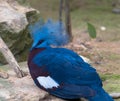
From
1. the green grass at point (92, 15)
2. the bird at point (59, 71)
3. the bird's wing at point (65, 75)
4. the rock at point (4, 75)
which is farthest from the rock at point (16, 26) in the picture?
the green grass at point (92, 15)

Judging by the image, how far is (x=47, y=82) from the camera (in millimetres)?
2904

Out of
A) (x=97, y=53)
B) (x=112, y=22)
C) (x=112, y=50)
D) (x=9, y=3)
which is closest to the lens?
(x=9, y=3)

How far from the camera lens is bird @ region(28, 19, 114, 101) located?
2820mm

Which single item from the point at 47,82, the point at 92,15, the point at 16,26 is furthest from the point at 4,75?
the point at 92,15

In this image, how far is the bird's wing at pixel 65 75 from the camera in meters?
2.82

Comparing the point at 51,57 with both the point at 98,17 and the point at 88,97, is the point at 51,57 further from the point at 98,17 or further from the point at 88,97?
the point at 98,17

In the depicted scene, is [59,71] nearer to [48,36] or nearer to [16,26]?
[48,36]

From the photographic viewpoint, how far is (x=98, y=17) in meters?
7.93

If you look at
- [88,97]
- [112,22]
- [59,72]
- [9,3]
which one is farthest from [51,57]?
[112,22]

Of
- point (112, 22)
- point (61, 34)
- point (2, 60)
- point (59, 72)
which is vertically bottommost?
point (112, 22)

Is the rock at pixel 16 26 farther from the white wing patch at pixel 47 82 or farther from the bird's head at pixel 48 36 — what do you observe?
the white wing patch at pixel 47 82

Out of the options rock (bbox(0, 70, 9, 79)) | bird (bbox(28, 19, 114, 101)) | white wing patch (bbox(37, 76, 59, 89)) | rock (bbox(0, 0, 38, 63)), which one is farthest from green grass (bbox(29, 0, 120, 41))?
white wing patch (bbox(37, 76, 59, 89))

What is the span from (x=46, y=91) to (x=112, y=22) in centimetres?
478

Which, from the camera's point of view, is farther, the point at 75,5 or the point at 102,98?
the point at 75,5
